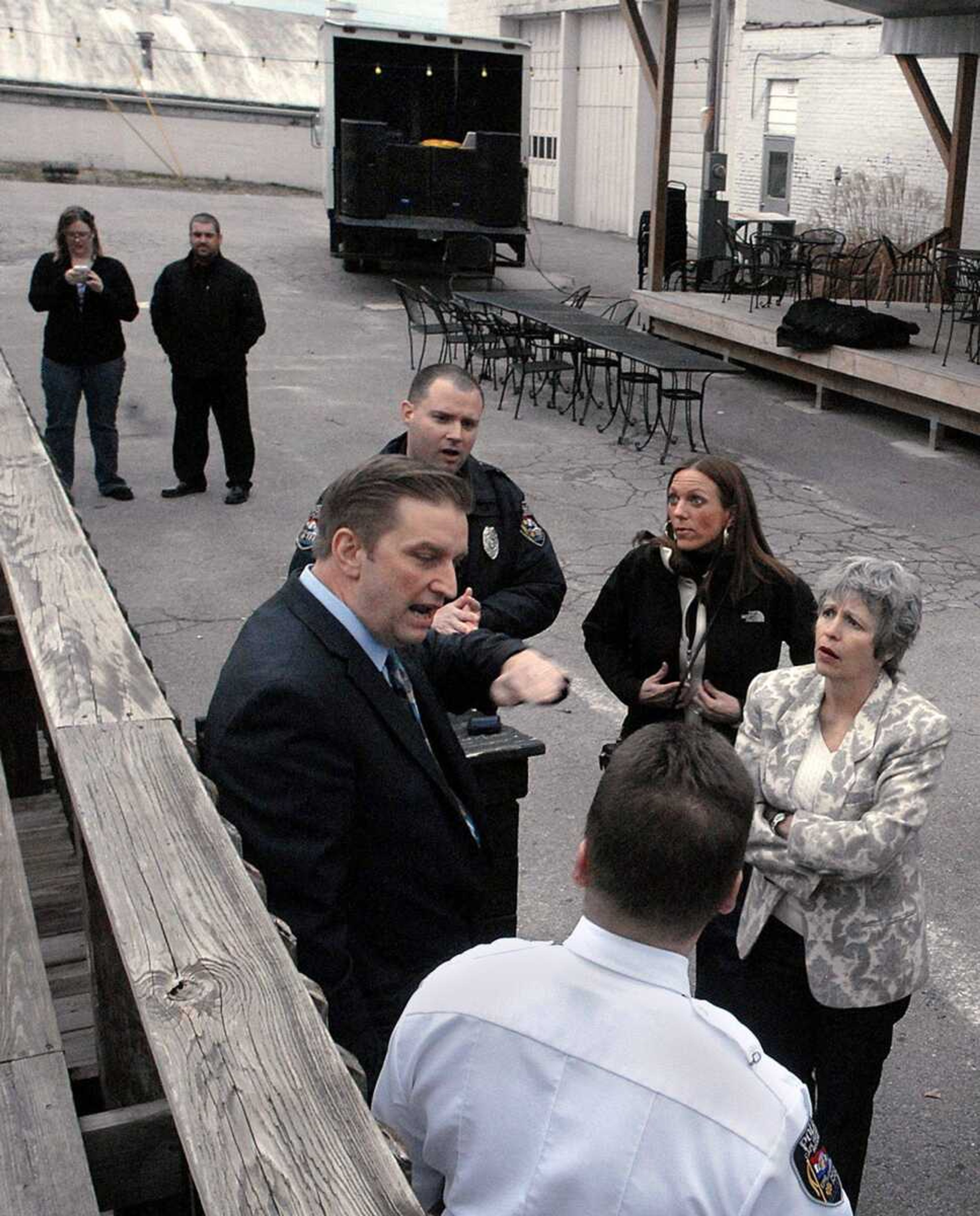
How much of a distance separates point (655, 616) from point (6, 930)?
81.8 inches

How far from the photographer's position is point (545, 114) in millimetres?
27906

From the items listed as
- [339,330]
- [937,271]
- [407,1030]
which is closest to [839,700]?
[407,1030]

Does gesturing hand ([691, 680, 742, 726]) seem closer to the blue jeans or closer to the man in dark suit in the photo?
the man in dark suit

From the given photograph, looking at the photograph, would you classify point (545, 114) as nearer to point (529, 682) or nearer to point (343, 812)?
point (529, 682)

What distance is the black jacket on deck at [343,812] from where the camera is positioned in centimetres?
222

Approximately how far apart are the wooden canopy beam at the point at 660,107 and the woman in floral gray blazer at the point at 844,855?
12.5 m

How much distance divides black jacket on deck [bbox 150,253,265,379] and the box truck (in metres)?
8.89

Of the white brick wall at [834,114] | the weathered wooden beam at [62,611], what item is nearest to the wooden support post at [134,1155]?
the weathered wooden beam at [62,611]

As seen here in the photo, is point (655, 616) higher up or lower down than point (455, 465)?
lower down

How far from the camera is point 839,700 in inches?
124

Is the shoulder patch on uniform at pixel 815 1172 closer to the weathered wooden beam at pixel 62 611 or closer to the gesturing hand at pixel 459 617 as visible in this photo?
the weathered wooden beam at pixel 62 611

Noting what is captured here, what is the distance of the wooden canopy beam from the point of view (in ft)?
47.2

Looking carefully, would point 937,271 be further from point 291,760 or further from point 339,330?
point 291,760

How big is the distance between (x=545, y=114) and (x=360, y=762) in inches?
1087
